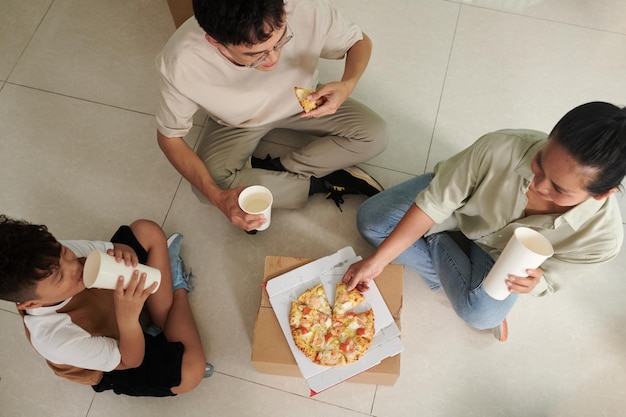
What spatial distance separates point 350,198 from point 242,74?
1.98 ft

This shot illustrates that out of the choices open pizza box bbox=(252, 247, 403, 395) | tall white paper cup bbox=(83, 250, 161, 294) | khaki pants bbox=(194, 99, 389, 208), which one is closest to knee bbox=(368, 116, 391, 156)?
khaki pants bbox=(194, 99, 389, 208)

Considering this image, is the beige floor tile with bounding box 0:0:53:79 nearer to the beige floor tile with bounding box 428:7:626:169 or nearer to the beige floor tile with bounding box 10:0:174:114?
the beige floor tile with bounding box 10:0:174:114

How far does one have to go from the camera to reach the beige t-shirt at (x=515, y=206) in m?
1.03

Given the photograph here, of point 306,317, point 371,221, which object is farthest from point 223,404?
point 371,221

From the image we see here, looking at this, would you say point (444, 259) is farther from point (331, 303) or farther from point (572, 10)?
point (572, 10)

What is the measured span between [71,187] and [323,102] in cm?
99

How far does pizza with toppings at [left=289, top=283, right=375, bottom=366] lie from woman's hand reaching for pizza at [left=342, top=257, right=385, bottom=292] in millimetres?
20

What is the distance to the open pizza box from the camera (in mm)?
1265

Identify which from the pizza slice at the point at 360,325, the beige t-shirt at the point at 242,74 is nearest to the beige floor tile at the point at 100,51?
the beige t-shirt at the point at 242,74

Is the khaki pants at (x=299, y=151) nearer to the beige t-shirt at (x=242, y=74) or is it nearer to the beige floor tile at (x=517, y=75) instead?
the beige t-shirt at (x=242, y=74)

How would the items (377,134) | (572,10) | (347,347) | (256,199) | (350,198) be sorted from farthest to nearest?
(572,10)
(350,198)
(377,134)
(256,199)
(347,347)

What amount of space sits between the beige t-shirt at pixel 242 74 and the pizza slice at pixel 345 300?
0.57 metres

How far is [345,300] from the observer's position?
1319 mm

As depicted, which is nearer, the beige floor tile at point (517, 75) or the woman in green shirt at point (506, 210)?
the woman in green shirt at point (506, 210)
